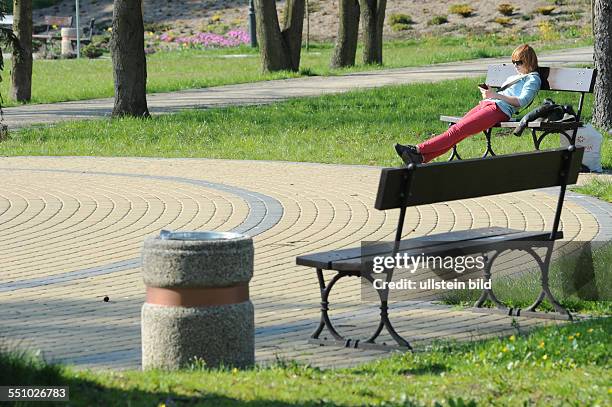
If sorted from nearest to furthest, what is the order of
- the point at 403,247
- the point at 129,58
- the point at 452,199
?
the point at 452,199, the point at 403,247, the point at 129,58

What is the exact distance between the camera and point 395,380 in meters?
6.33

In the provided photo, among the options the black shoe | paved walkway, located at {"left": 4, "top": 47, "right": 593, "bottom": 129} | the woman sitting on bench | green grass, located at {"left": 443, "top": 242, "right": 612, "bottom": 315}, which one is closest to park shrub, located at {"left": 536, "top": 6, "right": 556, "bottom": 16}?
paved walkway, located at {"left": 4, "top": 47, "right": 593, "bottom": 129}

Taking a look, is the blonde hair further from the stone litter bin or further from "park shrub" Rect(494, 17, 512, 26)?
"park shrub" Rect(494, 17, 512, 26)

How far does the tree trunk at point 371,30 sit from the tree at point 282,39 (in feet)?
11.2

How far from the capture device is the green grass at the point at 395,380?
571cm

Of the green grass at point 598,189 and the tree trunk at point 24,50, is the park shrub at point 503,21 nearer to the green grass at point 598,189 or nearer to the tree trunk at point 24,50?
the tree trunk at point 24,50

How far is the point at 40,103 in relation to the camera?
89.1ft

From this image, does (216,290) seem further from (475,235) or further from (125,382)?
(475,235)

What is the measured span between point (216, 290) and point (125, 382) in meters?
0.77

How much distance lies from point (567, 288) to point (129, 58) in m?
13.5

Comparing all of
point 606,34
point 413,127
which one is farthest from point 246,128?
point 606,34

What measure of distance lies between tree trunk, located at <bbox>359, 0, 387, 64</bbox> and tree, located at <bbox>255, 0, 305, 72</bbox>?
3.42 m

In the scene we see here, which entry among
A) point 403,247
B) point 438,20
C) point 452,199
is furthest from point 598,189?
point 438,20

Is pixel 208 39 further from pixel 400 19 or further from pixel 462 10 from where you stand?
pixel 462 10
